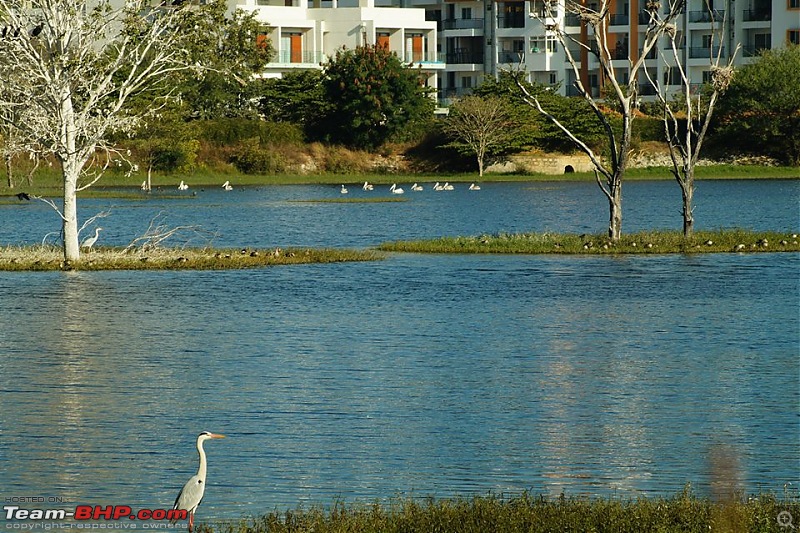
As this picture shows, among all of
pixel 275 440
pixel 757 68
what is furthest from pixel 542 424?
pixel 757 68

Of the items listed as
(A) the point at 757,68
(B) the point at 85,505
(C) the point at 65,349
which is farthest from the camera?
(A) the point at 757,68

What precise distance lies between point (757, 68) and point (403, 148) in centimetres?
2990

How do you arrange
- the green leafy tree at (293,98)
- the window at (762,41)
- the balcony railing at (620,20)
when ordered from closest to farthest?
the green leafy tree at (293,98)
the window at (762,41)
the balcony railing at (620,20)

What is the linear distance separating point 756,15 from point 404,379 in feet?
346

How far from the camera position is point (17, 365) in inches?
1021

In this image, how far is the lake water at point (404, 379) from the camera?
17.5 meters

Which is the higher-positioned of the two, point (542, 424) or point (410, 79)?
point (410, 79)

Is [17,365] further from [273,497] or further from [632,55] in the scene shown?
[632,55]

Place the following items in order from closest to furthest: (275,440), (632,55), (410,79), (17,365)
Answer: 1. (275,440)
2. (17,365)
3. (410,79)
4. (632,55)

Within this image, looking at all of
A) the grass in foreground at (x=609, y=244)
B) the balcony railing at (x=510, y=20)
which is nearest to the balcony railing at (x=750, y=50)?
the balcony railing at (x=510, y=20)

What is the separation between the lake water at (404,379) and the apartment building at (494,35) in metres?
81.2

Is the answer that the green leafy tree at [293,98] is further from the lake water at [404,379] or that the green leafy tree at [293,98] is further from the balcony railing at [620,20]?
the lake water at [404,379]

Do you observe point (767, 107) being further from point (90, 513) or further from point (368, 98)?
point (90, 513)
